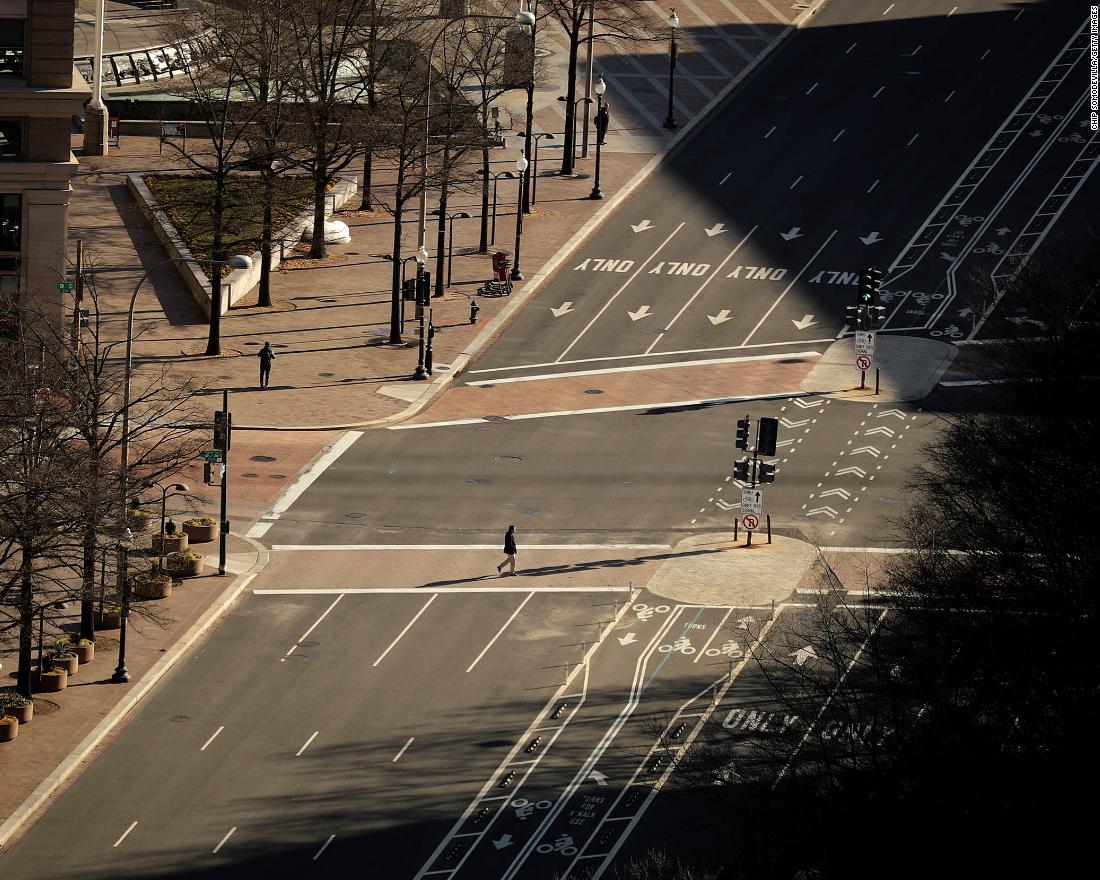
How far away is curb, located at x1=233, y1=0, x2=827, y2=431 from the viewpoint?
7556cm

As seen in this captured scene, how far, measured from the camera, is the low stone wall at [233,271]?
8588 centimetres

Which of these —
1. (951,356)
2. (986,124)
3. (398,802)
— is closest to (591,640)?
(398,802)

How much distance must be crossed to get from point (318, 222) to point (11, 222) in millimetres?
17250

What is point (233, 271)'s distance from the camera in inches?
3420

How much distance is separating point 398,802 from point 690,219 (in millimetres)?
54023

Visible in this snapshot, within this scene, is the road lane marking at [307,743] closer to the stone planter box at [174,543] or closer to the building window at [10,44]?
the stone planter box at [174,543]

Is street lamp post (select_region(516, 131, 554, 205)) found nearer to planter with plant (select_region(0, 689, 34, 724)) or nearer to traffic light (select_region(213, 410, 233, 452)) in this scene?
traffic light (select_region(213, 410, 233, 452))

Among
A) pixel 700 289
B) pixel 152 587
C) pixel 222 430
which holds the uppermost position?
pixel 700 289

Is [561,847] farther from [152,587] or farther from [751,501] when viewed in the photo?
[751,501]

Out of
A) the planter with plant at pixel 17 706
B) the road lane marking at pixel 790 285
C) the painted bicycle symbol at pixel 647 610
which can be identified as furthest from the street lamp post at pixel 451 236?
the planter with plant at pixel 17 706

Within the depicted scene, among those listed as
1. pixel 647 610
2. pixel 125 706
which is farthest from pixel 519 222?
pixel 125 706

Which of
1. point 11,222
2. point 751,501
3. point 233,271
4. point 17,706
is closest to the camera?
point 17,706

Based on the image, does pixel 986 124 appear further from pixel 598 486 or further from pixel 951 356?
pixel 598 486

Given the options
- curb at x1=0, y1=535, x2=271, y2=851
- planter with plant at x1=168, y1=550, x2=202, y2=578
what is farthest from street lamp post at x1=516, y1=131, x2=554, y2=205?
planter with plant at x1=168, y1=550, x2=202, y2=578
